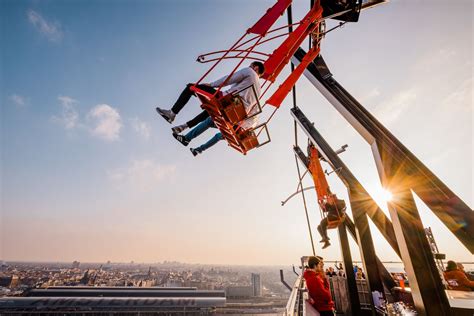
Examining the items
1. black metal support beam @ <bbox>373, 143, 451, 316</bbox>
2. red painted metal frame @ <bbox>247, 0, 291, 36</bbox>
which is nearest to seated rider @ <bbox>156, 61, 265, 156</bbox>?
red painted metal frame @ <bbox>247, 0, 291, 36</bbox>

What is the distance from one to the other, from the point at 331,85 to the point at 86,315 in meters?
46.2

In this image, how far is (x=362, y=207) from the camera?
4898mm

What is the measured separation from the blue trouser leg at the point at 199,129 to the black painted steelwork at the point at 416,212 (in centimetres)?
275

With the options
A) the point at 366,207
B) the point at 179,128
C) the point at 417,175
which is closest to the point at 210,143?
the point at 179,128

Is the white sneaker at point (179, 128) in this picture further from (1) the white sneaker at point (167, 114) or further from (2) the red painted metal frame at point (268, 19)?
(2) the red painted metal frame at point (268, 19)

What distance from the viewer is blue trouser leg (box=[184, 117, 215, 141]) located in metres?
3.85

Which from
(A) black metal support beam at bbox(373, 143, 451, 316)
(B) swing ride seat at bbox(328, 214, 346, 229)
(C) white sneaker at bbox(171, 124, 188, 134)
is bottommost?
(A) black metal support beam at bbox(373, 143, 451, 316)

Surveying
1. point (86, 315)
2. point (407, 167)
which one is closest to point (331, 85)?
point (407, 167)

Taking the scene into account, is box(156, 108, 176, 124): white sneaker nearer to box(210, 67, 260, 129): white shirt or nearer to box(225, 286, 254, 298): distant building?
box(210, 67, 260, 129): white shirt

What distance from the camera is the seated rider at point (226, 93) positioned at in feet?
9.90

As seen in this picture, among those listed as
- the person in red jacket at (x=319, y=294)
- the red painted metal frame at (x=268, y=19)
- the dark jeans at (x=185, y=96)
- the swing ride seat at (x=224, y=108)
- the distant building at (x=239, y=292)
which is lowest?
the distant building at (x=239, y=292)

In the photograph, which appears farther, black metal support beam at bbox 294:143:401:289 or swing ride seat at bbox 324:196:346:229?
swing ride seat at bbox 324:196:346:229

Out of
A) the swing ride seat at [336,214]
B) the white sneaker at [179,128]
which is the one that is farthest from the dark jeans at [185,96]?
the swing ride seat at [336,214]

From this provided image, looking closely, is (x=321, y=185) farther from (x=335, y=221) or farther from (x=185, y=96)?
(x=185, y=96)
